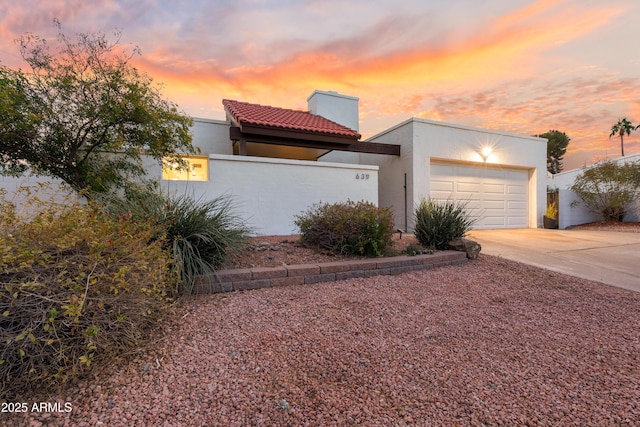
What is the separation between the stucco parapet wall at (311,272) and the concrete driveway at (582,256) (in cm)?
177

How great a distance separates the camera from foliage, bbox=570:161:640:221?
36.7 ft

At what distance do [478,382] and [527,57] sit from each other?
8472mm

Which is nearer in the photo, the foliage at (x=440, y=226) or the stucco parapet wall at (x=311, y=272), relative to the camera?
the stucco parapet wall at (x=311, y=272)

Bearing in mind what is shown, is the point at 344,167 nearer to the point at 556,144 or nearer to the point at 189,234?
the point at 189,234

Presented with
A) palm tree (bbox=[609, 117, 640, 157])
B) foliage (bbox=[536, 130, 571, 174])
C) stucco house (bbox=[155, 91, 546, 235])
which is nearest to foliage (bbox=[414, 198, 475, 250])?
stucco house (bbox=[155, 91, 546, 235])

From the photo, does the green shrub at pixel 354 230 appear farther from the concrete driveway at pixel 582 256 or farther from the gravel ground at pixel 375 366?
the concrete driveway at pixel 582 256

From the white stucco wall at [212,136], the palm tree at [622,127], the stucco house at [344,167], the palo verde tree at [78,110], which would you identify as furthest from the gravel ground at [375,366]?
the palm tree at [622,127]

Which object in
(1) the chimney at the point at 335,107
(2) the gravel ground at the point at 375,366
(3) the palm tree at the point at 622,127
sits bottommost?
(2) the gravel ground at the point at 375,366

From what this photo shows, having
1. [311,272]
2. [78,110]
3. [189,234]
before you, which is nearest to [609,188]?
[311,272]

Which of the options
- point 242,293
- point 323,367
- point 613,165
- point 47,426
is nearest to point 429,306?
point 323,367

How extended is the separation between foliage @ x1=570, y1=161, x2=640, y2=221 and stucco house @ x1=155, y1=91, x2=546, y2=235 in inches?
102

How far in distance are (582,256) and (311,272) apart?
217 inches

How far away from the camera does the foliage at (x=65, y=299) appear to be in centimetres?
159

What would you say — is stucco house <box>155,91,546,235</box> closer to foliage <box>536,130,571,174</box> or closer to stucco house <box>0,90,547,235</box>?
stucco house <box>0,90,547,235</box>
